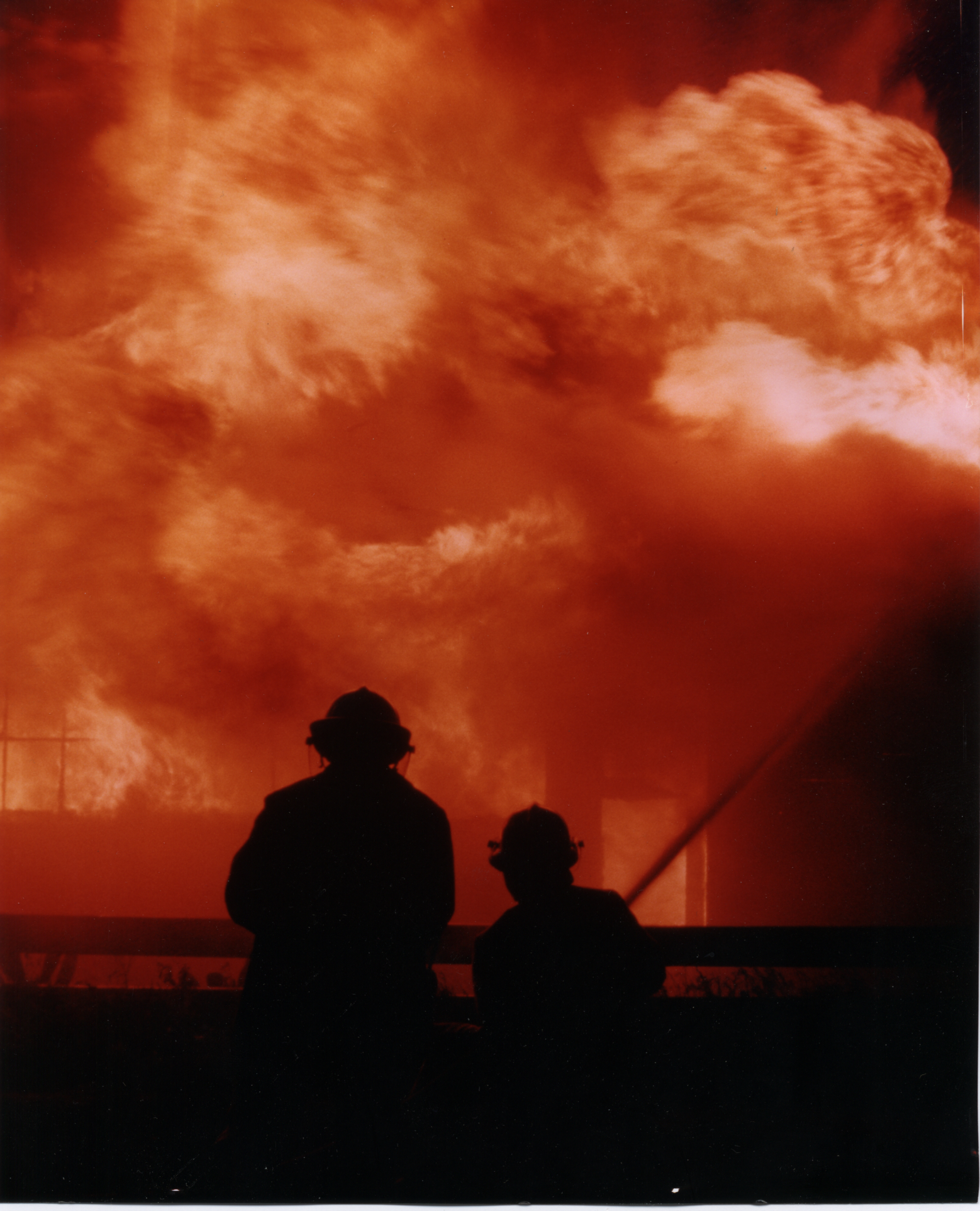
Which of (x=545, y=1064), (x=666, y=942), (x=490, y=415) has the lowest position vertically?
(x=545, y=1064)

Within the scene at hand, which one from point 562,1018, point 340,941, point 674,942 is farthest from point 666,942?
point 340,941

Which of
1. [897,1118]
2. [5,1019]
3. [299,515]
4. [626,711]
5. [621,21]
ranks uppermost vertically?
[621,21]

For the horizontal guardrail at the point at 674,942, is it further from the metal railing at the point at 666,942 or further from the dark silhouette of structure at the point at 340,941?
the dark silhouette of structure at the point at 340,941

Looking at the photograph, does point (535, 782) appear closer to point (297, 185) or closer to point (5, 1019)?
point (5, 1019)

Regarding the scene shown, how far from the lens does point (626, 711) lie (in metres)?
2.33

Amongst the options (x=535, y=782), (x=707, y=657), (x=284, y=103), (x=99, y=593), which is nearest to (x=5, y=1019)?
(x=99, y=593)

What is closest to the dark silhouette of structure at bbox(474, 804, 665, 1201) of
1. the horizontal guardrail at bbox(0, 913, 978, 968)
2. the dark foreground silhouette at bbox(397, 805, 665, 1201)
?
the dark foreground silhouette at bbox(397, 805, 665, 1201)

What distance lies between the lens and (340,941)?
81.6 inches

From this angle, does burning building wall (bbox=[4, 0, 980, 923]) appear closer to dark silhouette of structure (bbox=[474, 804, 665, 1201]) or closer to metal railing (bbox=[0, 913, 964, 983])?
metal railing (bbox=[0, 913, 964, 983])

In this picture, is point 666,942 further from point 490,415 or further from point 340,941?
point 490,415

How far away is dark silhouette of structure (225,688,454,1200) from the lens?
207 cm

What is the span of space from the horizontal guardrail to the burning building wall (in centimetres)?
7

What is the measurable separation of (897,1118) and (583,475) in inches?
77.5

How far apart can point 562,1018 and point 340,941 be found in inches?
23.3
